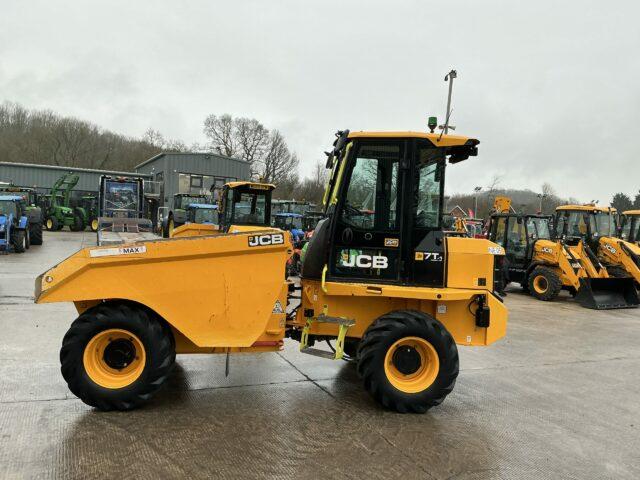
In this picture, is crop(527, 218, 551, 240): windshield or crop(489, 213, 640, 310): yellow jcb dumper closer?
crop(489, 213, 640, 310): yellow jcb dumper

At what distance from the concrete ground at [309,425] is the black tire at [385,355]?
0.51 feet

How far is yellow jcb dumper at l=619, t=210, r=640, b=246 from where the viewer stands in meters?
16.7

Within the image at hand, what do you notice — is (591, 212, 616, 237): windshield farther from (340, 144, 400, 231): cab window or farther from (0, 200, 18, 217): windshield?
(0, 200, 18, 217): windshield

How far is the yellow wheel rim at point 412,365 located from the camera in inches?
177

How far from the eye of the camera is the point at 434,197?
475 centimetres

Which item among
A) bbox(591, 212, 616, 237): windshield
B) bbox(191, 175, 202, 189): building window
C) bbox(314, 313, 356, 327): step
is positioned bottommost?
bbox(314, 313, 356, 327): step

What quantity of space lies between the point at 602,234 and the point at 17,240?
18.2 metres

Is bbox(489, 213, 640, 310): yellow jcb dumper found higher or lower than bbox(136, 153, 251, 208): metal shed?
lower

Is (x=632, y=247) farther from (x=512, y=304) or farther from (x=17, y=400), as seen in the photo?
(x=17, y=400)

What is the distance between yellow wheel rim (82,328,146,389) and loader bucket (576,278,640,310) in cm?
1089

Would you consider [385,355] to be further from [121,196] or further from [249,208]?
[121,196]

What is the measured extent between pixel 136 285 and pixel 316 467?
6.71 feet

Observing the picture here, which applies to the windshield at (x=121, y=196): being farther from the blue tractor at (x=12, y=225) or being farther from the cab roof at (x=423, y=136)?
the cab roof at (x=423, y=136)

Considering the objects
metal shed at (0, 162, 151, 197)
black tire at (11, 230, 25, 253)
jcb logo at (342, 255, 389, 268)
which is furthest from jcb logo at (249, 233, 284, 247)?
metal shed at (0, 162, 151, 197)
